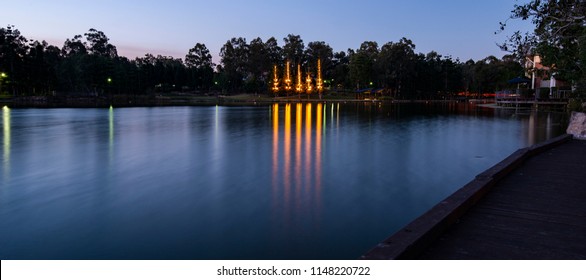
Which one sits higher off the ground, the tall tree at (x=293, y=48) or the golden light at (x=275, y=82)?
the tall tree at (x=293, y=48)

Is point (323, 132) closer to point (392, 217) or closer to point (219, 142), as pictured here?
point (219, 142)

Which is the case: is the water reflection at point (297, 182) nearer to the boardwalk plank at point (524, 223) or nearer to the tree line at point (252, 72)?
the boardwalk plank at point (524, 223)

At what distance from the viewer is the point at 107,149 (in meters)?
18.3

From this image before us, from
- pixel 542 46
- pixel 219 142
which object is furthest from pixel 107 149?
pixel 542 46

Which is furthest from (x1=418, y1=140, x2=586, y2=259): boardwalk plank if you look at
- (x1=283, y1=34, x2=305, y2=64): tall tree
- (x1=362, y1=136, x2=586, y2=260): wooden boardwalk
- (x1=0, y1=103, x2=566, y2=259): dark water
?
(x1=283, y1=34, x2=305, y2=64): tall tree

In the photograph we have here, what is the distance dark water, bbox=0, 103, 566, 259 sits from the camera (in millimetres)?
6988

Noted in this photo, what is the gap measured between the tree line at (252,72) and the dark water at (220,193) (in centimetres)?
6739

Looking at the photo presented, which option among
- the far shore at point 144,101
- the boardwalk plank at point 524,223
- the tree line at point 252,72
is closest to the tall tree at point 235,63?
the tree line at point 252,72

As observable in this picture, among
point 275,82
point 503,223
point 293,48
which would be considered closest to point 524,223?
point 503,223

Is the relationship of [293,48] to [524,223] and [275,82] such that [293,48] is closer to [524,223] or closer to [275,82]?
[275,82]

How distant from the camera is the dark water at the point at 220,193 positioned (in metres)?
6.99

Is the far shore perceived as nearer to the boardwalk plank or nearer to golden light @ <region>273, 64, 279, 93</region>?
golden light @ <region>273, 64, 279, 93</region>

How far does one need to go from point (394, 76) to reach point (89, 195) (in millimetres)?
91948

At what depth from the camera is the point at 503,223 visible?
243 inches
